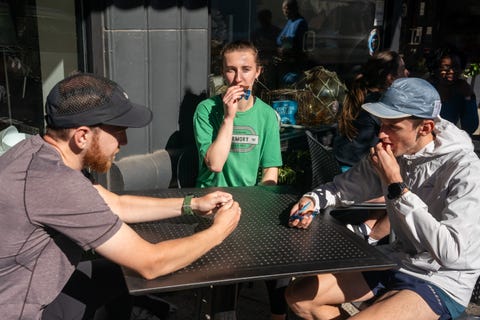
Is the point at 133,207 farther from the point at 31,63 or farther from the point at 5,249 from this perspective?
the point at 31,63

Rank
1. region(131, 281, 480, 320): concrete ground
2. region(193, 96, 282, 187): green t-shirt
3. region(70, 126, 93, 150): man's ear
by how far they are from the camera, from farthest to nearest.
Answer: region(131, 281, 480, 320): concrete ground → region(193, 96, 282, 187): green t-shirt → region(70, 126, 93, 150): man's ear

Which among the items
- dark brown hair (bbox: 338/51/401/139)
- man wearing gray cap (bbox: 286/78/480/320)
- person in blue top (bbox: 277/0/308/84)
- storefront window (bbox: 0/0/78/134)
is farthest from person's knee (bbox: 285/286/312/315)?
person in blue top (bbox: 277/0/308/84)

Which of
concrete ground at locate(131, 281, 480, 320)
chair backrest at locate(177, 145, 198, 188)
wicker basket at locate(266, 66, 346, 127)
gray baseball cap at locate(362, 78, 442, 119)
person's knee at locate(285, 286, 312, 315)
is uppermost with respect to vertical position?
gray baseball cap at locate(362, 78, 442, 119)

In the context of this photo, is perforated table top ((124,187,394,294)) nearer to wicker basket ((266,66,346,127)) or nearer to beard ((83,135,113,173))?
beard ((83,135,113,173))

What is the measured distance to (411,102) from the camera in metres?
2.16

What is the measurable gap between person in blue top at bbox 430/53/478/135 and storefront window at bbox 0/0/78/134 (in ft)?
9.66

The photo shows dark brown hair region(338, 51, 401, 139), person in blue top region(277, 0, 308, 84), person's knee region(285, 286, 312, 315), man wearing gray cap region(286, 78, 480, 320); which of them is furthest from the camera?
person in blue top region(277, 0, 308, 84)

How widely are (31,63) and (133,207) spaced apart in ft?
6.38

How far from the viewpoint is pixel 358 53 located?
243 inches

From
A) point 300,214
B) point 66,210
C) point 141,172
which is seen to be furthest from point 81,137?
point 141,172

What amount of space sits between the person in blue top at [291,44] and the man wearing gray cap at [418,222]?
307 cm

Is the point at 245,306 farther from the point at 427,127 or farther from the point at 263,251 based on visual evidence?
the point at 427,127

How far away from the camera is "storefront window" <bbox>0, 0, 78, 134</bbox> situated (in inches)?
142

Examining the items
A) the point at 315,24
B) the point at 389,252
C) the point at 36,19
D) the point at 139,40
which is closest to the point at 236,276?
the point at 389,252
